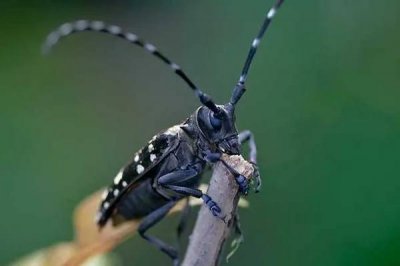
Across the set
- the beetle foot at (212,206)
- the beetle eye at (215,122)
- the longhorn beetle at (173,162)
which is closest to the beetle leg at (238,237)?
the longhorn beetle at (173,162)

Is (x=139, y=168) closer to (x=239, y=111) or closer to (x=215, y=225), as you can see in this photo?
(x=215, y=225)

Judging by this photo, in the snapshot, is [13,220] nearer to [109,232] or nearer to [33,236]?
[33,236]

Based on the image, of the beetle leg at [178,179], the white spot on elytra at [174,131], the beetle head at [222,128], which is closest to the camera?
the beetle head at [222,128]

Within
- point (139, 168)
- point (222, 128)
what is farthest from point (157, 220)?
point (222, 128)

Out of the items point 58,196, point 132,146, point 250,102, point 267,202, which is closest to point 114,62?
point 132,146

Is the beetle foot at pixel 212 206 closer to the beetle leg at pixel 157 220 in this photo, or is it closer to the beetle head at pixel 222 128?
the beetle head at pixel 222 128

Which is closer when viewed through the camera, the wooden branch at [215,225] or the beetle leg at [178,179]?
the wooden branch at [215,225]
